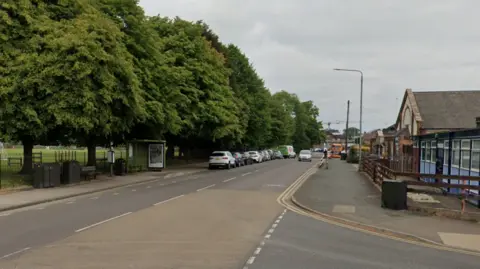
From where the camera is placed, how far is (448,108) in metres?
38.2

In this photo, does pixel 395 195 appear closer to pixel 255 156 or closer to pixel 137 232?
pixel 137 232

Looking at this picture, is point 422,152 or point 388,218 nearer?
point 388,218

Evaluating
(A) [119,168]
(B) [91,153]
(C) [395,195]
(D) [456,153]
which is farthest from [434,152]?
(B) [91,153]

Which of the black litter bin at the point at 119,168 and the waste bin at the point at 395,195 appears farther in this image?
the black litter bin at the point at 119,168

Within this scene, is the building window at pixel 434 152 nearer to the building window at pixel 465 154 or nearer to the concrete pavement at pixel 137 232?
the building window at pixel 465 154

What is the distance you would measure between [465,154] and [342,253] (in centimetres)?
1160

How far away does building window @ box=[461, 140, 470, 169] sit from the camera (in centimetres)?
1752

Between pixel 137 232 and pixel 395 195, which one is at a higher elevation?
pixel 395 195

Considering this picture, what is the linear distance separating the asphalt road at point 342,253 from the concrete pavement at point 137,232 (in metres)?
0.48

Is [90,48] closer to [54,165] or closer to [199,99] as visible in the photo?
[54,165]

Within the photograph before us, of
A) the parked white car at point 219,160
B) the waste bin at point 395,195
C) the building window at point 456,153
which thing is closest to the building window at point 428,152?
the building window at point 456,153

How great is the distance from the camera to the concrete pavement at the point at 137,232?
26.0 ft

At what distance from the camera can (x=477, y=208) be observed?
15.2 metres

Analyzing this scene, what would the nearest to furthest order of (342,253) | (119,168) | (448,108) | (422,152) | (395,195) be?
(342,253) < (395,195) < (422,152) < (119,168) < (448,108)
